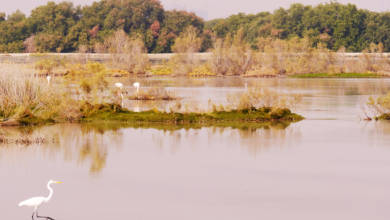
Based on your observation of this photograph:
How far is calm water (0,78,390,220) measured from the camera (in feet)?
27.4

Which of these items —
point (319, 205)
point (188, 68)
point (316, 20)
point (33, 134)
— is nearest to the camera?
point (319, 205)

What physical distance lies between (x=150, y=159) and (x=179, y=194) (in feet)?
9.36

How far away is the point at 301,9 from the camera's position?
8144 cm

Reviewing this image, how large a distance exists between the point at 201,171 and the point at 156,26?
7186cm

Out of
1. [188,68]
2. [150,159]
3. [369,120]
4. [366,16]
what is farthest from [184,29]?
[150,159]

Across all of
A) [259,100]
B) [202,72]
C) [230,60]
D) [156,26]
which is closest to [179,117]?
[259,100]

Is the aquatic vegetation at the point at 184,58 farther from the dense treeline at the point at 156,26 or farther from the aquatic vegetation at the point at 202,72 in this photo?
the dense treeline at the point at 156,26

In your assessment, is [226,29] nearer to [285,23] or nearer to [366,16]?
[285,23]

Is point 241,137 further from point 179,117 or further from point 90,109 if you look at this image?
point 90,109

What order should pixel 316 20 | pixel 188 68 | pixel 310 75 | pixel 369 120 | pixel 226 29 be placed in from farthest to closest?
pixel 226 29, pixel 316 20, pixel 188 68, pixel 310 75, pixel 369 120

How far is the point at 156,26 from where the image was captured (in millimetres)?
81500

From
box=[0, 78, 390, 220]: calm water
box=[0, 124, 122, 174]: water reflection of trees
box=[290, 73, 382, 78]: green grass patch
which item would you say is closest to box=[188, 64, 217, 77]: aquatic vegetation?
box=[290, 73, 382, 78]: green grass patch

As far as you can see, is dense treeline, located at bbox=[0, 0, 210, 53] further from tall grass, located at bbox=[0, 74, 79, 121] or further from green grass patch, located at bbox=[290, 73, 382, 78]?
tall grass, located at bbox=[0, 74, 79, 121]

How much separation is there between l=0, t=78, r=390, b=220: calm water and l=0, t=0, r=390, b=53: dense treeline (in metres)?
60.7
